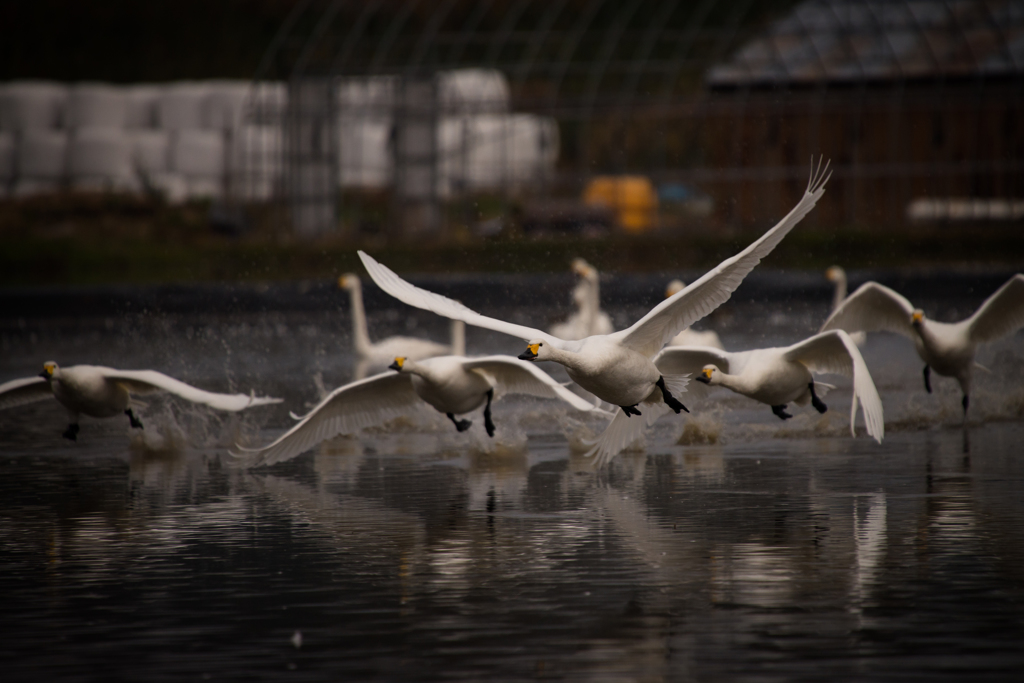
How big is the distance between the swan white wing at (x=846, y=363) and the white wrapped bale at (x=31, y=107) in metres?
41.7

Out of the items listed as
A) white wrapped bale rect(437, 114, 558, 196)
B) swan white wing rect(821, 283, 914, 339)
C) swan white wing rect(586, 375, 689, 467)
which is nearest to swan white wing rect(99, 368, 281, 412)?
swan white wing rect(586, 375, 689, 467)

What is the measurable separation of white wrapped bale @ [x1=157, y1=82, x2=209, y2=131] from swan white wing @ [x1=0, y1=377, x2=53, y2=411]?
129 feet

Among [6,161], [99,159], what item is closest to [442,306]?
[6,161]

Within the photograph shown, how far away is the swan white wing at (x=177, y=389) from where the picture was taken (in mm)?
13219

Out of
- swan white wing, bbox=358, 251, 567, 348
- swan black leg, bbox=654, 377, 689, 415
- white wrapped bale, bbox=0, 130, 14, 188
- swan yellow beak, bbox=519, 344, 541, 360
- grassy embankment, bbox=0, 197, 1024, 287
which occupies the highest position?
white wrapped bale, bbox=0, 130, 14, 188

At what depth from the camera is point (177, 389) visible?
13.3 m

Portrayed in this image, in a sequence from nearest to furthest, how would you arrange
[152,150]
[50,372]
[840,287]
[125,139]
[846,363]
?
1. [846,363]
2. [50,372]
3. [840,287]
4. [125,139]
5. [152,150]

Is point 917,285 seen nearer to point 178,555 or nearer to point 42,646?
point 178,555

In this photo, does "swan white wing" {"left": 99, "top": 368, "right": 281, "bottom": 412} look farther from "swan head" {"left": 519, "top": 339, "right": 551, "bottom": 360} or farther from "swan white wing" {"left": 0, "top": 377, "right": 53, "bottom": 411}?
"swan head" {"left": 519, "top": 339, "right": 551, "bottom": 360}

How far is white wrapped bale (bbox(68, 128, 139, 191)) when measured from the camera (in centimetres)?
4853

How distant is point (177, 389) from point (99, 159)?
37.8 meters

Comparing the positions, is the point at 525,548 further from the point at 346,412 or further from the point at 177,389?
the point at 177,389

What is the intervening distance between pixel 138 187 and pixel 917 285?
2641cm

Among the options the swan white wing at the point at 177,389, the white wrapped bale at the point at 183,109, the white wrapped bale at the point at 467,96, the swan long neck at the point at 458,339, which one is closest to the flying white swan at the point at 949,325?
the swan long neck at the point at 458,339
